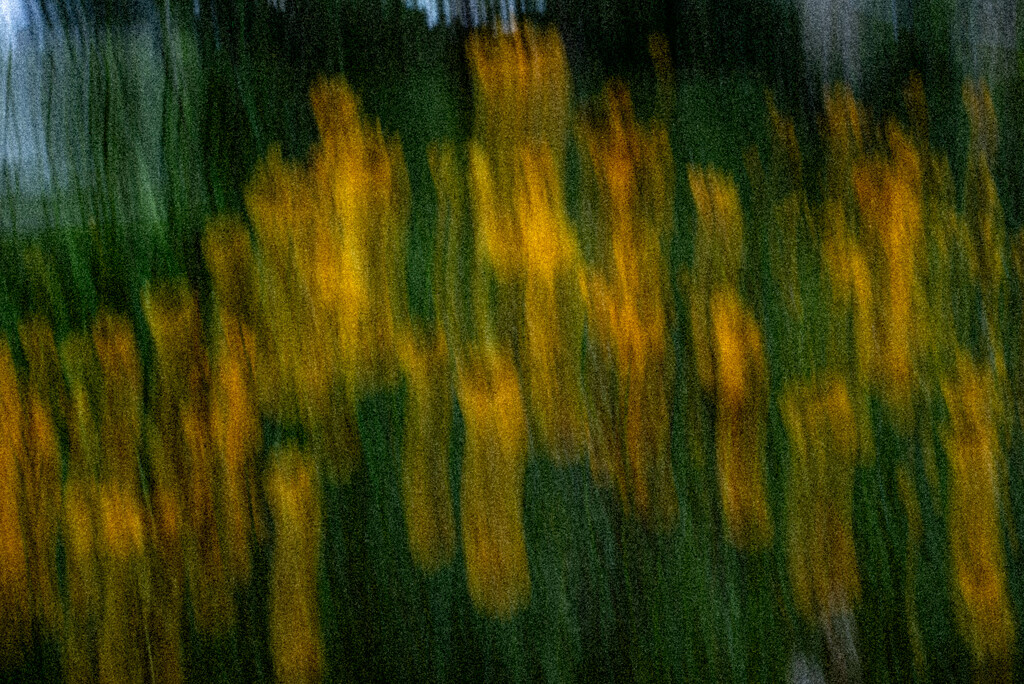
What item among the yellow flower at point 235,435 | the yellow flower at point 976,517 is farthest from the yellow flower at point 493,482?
the yellow flower at point 976,517

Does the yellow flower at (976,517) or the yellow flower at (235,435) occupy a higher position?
the yellow flower at (235,435)

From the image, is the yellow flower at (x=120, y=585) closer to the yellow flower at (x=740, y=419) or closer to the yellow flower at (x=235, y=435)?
the yellow flower at (x=235, y=435)

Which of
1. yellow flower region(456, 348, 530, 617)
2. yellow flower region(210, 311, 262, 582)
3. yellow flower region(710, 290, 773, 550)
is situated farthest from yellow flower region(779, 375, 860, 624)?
yellow flower region(210, 311, 262, 582)

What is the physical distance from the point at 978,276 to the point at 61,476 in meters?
0.47

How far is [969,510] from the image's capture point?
0.48 meters

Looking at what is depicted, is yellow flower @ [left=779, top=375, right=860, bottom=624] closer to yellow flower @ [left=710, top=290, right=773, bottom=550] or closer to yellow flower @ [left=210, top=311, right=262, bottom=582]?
yellow flower @ [left=710, top=290, right=773, bottom=550]

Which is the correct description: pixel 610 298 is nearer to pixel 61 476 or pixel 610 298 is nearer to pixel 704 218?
pixel 704 218

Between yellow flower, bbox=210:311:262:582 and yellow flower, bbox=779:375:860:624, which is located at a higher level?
yellow flower, bbox=210:311:262:582

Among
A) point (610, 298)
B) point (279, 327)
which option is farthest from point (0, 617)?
point (610, 298)

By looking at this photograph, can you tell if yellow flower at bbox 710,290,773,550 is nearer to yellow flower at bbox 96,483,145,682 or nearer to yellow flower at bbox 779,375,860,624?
yellow flower at bbox 779,375,860,624

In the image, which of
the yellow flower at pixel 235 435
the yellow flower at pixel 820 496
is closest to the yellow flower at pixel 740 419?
the yellow flower at pixel 820 496

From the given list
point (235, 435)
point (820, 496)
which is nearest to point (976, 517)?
point (820, 496)

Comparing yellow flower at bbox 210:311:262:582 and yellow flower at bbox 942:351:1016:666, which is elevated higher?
yellow flower at bbox 210:311:262:582

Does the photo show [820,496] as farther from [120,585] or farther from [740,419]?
[120,585]
